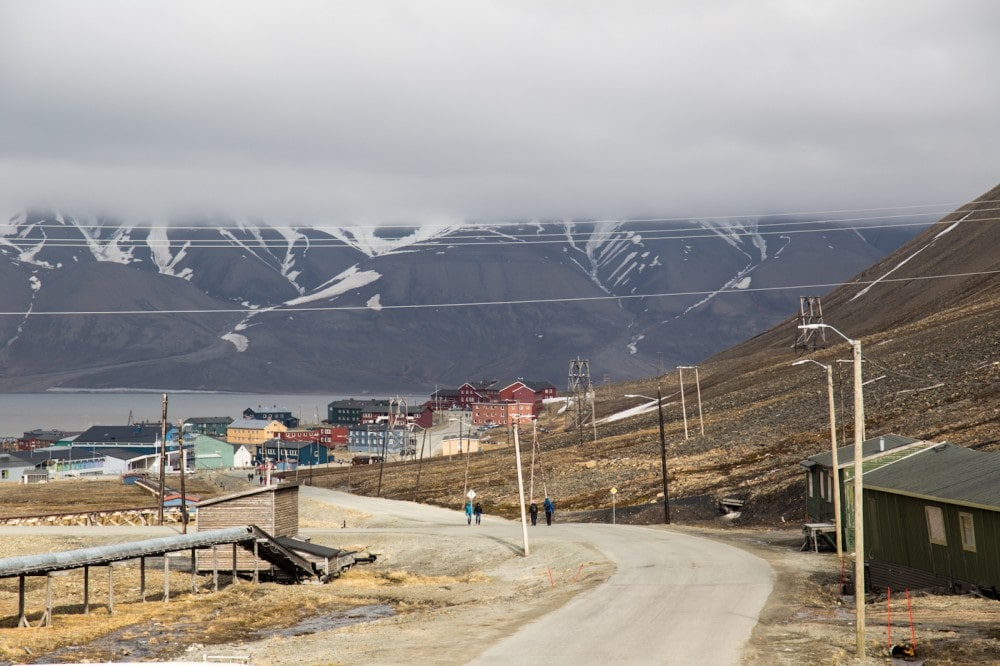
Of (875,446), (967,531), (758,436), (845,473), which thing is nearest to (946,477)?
(967,531)

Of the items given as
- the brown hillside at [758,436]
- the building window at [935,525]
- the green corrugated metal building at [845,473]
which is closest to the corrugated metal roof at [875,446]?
the green corrugated metal building at [845,473]

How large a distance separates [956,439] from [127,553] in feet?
210

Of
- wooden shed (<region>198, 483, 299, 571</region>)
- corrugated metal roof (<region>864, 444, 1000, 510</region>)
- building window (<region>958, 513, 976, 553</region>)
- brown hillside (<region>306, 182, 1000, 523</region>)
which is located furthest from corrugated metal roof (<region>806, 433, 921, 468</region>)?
wooden shed (<region>198, 483, 299, 571</region>)

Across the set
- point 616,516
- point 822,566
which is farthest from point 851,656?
point 616,516

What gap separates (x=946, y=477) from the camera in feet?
137

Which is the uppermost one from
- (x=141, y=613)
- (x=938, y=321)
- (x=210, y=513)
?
(x=938, y=321)

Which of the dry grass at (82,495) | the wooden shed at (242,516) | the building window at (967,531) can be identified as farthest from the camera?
the dry grass at (82,495)

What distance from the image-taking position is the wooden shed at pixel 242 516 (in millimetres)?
59469

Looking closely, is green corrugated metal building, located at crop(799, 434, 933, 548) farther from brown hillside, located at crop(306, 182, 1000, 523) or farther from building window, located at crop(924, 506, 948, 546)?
brown hillside, located at crop(306, 182, 1000, 523)

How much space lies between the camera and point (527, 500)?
351ft

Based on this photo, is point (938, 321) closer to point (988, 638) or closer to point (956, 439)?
point (956, 439)

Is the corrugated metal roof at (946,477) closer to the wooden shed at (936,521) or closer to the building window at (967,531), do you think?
the wooden shed at (936,521)

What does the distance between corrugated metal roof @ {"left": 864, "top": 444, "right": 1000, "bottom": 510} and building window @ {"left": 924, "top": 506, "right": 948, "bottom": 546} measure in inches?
24.6

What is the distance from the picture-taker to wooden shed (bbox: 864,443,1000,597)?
3700cm
